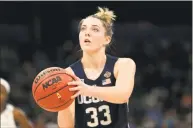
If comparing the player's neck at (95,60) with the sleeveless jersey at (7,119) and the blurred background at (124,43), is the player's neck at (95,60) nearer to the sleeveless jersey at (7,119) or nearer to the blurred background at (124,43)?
the sleeveless jersey at (7,119)

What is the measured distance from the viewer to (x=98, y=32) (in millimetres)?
4270

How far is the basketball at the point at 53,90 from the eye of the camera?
3857mm

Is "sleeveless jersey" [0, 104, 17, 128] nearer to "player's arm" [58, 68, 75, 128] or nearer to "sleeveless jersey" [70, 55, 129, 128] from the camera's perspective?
"player's arm" [58, 68, 75, 128]

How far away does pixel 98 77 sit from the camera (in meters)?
4.29

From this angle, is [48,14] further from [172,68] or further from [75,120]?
[75,120]

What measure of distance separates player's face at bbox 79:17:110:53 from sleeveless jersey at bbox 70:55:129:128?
0.65 feet

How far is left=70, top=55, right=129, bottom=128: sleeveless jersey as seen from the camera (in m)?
4.24

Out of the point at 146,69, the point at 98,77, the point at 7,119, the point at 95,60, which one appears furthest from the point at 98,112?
the point at 146,69

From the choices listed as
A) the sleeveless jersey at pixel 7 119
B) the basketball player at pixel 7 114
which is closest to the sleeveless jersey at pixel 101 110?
the basketball player at pixel 7 114

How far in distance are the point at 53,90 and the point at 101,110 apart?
517mm

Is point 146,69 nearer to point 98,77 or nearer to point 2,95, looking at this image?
point 2,95

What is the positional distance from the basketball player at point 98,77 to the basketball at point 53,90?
0.64ft

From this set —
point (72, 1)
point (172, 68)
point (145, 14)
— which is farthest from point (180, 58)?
point (72, 1)

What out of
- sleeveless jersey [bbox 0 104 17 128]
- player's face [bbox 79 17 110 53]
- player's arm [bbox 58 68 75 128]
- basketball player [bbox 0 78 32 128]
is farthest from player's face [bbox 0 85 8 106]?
player's face [bbox 79 17 110 53]
